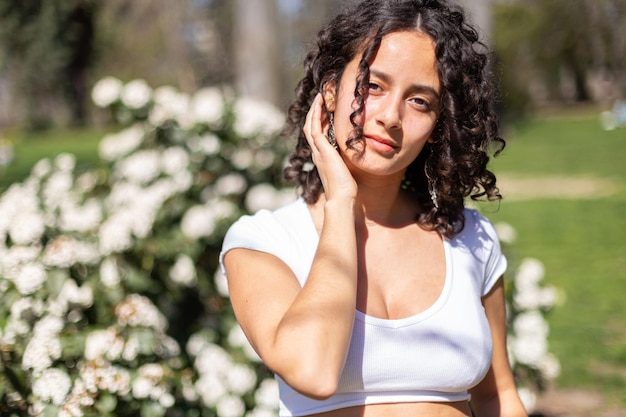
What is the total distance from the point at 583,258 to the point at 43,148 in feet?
73.5

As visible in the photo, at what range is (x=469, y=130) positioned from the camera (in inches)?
70.7

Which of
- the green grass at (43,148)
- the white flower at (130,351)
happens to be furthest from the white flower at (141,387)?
the green grass at (43,148)

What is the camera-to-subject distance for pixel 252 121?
13.8 feet

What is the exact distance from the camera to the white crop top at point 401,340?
1.58 metres

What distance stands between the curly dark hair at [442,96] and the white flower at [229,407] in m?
1.26

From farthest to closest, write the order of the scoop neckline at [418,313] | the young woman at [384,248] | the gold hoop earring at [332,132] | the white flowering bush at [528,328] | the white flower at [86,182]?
the white flower at [86,182]
the white flowering bush at [528,328]
the gold hoop earring at [332,132]
the scoop neckline at [418,313]
the young woman at [384,248]

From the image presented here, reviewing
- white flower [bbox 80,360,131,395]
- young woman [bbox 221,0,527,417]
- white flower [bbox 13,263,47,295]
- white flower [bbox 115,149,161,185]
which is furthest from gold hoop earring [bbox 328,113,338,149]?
white flower [bbox 115,149,161,185]

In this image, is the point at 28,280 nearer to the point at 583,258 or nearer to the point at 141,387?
the point at 141,387

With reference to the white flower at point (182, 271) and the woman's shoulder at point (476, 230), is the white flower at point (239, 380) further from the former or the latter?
the woman's shoulder at point (476, 230)

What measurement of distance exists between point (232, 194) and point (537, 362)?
1.74 m

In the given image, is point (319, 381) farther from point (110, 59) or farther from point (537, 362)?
point (110, 59)

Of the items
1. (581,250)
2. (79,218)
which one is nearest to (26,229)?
(79,218)

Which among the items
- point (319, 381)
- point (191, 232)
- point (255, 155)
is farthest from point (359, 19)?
point (255, 155)

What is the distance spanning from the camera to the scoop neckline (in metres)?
1.60
